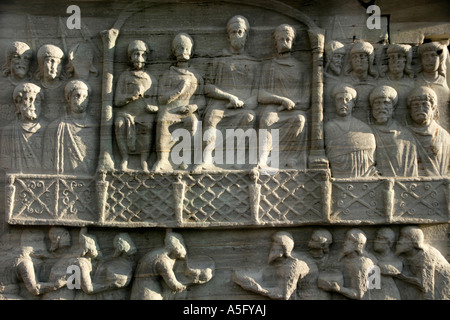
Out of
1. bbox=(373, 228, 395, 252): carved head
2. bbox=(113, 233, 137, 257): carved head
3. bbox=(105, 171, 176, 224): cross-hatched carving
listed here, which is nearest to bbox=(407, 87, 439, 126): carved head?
bbox=(373, 228, 395, 252): carved head

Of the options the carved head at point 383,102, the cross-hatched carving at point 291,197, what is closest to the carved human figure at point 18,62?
the cross-hatched carving at point 291,197

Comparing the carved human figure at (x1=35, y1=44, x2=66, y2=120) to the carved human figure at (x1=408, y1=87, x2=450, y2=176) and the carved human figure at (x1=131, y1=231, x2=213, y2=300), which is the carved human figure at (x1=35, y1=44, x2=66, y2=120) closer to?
the carved human figure at (x1=131, y1=231, x2=213, y2=300)

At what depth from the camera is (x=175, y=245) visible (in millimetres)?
5461

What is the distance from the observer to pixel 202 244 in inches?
222

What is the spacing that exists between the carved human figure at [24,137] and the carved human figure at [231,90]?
6.30ft

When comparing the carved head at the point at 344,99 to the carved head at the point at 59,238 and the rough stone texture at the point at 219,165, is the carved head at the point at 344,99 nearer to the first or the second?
the rough stone texture at the point at 219,165

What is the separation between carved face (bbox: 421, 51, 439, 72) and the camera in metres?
5.74

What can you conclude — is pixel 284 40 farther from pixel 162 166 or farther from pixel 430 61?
pixel 162 166

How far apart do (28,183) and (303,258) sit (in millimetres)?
3187

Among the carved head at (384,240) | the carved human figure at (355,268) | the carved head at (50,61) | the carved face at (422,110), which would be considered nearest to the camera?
the carved human figure at (355,268)

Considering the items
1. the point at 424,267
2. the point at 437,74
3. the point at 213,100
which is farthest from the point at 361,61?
the point at 424,267

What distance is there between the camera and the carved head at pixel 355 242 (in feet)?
17.9

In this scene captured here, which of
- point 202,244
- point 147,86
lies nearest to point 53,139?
point 147,86
